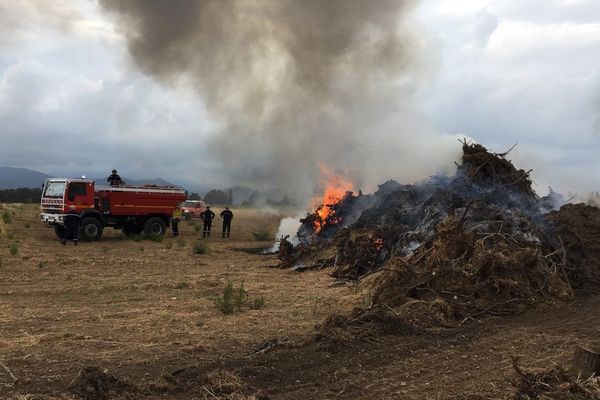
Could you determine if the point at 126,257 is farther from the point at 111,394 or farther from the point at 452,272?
the point at 111,394

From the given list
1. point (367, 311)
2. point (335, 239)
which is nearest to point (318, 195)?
point (335, 239)

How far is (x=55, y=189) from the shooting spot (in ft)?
69.3

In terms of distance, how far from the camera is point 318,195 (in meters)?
22.6

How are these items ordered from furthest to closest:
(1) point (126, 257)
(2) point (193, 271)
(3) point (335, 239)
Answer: (1) point (126, 257)
(3) point (335, 239)
(2) point (193, 271)

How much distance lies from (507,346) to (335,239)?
9.15 m

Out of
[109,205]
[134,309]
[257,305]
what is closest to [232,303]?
[257,305]

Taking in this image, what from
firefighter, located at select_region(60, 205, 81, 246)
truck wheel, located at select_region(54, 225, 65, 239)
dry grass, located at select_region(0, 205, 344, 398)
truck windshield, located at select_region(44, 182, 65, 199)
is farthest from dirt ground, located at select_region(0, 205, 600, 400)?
truck wheel, located at select_region(54, 225, 65, 239)

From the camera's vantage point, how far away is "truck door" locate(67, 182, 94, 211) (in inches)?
816

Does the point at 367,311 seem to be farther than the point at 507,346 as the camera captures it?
Answer: Yes

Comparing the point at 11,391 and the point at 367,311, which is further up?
the point at 367,311

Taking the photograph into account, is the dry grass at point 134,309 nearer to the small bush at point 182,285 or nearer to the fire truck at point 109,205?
the small bush at point 182,285

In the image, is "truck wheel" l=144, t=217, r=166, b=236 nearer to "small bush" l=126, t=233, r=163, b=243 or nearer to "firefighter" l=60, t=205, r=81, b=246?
"small bush" l=126, t=233, r=163, b=243

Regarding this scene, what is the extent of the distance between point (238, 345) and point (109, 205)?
16.8 metres

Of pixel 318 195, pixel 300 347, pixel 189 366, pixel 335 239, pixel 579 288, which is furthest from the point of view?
pixel 318 195
